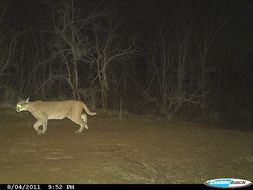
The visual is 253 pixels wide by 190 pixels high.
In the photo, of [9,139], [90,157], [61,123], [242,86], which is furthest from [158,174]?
[242,86]

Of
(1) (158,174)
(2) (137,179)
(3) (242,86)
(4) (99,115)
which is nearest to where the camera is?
(2) (137,179)

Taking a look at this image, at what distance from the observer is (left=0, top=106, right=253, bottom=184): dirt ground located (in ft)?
27.4

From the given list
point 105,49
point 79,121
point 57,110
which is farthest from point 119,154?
point 105,49

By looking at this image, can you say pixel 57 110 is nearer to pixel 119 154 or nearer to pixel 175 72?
pixel 119 154

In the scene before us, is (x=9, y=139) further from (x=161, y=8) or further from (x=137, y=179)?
(x=161, y=8)

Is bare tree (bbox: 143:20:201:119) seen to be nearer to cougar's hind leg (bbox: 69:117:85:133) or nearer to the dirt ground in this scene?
the dirt ground

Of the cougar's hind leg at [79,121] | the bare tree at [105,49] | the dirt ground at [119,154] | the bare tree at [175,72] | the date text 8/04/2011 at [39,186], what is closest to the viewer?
the date text 8/04/2011 at [39,186]

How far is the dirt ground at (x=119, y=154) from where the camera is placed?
834cm

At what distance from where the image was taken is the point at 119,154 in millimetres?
10359

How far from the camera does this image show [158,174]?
8.84 meters

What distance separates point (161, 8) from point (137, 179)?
70.6ft

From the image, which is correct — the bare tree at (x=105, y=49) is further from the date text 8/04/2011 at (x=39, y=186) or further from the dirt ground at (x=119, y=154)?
the date text 8/04/2011 at (x=39, y=186)

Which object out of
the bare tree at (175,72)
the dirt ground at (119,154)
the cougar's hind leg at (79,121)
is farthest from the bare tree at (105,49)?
the cougar's hind leg at (79,121)

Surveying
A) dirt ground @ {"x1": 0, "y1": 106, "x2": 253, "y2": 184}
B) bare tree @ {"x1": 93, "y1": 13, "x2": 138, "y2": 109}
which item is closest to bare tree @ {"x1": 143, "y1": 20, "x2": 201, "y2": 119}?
bare tree @ {"x1": 93, "y1": 13, "x2": 138, "y2": 109}
